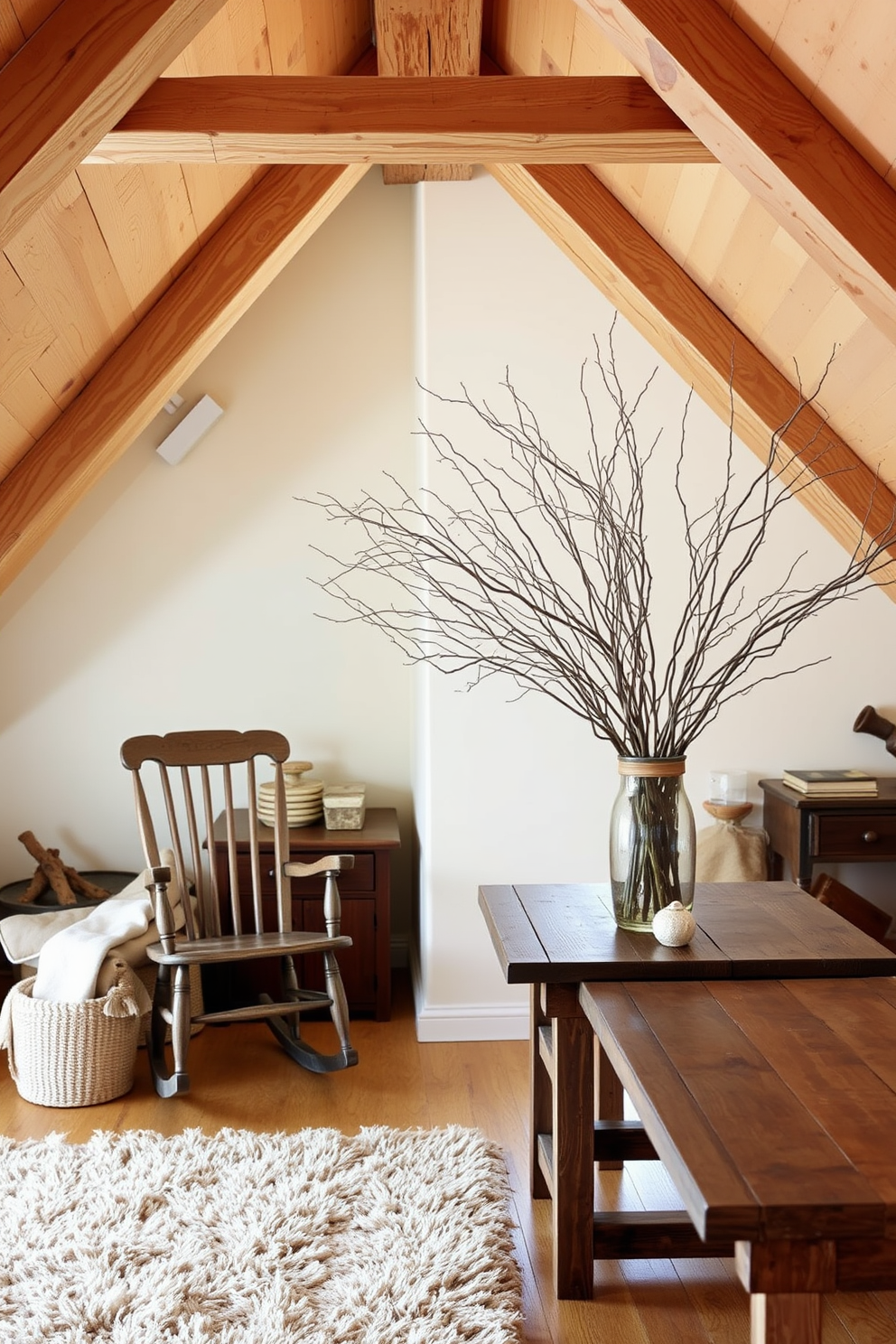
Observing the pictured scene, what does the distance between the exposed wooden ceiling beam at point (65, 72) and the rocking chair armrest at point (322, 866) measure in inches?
77.4

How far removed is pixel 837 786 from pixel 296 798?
5.61 ft

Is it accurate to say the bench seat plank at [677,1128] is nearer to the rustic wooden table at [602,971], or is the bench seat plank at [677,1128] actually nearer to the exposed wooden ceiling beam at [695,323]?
the rustic wooden table at [602,971]

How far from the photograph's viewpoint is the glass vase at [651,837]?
227 centimetres

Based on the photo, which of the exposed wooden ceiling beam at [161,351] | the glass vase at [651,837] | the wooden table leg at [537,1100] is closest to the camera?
the glass vase at [651,837]

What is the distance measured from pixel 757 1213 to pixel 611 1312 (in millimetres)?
1084

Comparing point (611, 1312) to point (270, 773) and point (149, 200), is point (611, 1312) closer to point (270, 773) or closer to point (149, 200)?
point (270, 773)

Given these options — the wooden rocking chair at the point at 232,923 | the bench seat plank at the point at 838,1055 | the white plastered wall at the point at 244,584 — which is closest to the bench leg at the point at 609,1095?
the bench seat plank at the point at 838,1055

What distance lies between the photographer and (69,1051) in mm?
3170

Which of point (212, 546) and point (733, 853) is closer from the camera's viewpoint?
point (733, 853)

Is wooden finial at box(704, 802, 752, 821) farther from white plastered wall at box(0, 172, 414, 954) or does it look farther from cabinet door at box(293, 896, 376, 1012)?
white plastered wall at box(0, 172, 414, 954)

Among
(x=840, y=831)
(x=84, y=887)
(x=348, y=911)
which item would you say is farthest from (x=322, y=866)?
(x=840, y=831)

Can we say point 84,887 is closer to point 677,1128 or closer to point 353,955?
point 353,955

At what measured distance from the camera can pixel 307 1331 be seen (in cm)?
215

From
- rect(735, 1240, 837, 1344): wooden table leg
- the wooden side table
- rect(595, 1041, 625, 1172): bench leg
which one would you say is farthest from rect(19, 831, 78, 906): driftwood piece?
rect(735, 1240, 837, 1344): wooden table leg
